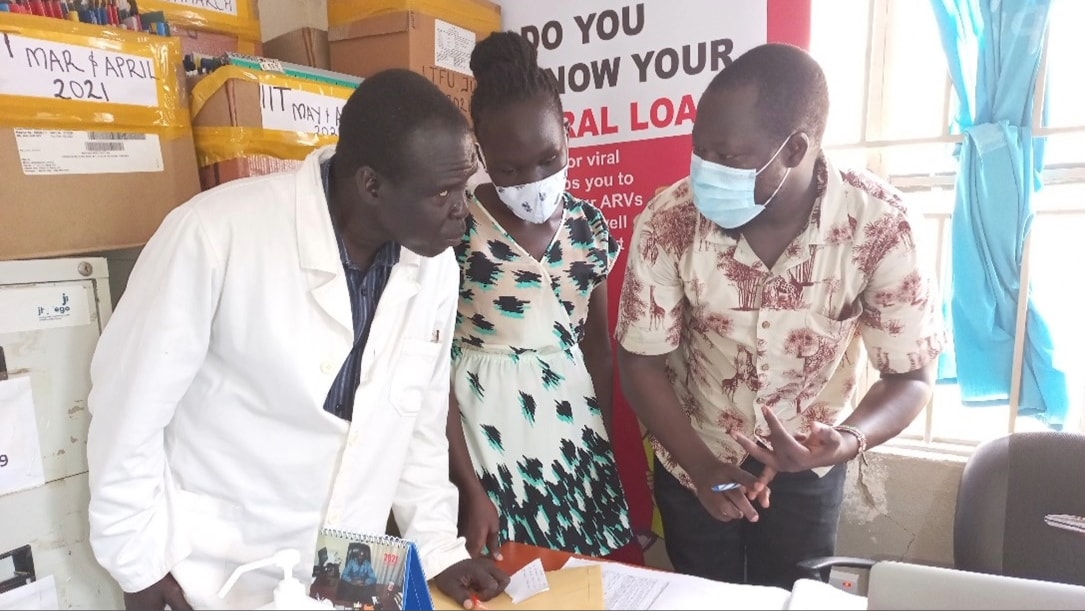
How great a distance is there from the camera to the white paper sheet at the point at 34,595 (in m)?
1.12

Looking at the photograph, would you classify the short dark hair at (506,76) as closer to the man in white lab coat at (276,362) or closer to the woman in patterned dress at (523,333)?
the woman in patterned dress at (523,333)

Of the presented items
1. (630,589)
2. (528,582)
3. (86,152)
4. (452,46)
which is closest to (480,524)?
(528,582)

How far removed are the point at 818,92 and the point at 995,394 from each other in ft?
3.76

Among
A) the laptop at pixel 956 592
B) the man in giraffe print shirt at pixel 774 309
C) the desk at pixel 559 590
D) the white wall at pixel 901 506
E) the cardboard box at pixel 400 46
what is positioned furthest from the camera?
the white wall at pixel 901 506

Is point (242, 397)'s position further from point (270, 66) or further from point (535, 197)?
point (270, 66)

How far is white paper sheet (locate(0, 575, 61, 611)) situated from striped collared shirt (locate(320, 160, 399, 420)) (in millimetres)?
570

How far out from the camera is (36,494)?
1.17m

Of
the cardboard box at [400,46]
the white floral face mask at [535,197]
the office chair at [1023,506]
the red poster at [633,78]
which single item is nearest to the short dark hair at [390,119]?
the white floral face mask at [535,197]

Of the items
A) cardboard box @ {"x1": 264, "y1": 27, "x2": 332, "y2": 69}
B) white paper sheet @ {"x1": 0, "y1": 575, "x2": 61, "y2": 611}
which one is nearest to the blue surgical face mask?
cardboard box @ {"x1": 264, "y1": 27, "x2": 332, "y2": 69}

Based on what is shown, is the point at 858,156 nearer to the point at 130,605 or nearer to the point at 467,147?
the point at 467,147

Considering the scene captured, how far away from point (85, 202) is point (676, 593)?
1.17 m

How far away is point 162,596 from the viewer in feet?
3.35

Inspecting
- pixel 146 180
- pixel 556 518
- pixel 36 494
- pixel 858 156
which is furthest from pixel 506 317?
pixel 858 156

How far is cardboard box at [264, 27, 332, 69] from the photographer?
1.93m
